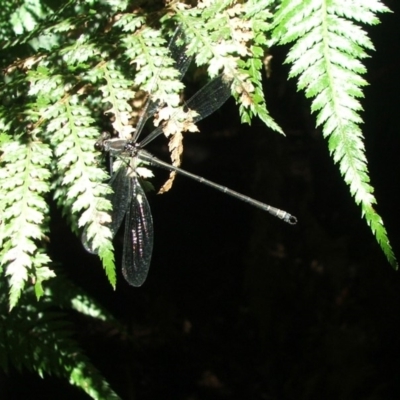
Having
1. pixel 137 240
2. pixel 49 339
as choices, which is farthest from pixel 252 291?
pixel 137 240

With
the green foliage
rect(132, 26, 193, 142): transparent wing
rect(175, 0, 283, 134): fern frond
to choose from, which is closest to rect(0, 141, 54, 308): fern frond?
rect(132, 26, 193, 142): transparent wing

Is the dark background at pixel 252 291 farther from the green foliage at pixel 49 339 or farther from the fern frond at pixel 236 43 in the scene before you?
the fern frond at pixel 236 43

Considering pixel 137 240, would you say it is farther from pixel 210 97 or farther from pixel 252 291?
pixel 252 291

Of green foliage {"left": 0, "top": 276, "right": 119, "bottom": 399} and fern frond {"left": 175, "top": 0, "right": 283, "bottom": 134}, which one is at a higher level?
fern frond {"left": 175, "top": 0, "right": 283, "bottom": 134}

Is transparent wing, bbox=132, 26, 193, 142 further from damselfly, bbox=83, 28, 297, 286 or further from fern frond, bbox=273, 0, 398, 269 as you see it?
fern frond, bbox=273, 0, 398, 269

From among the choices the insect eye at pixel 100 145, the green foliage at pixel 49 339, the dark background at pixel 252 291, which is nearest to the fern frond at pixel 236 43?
the insect eye at pixel 100 145
